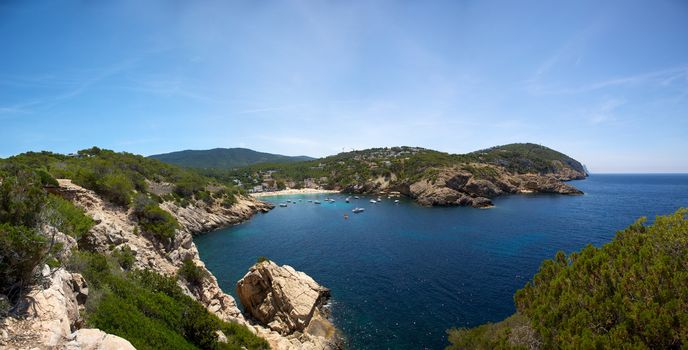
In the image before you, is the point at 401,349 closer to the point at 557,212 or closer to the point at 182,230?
the point at 182,230

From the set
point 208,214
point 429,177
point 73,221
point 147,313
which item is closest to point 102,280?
point 147,313

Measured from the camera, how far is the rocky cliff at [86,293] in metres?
7.92

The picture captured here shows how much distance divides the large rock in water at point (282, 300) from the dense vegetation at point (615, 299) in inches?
527

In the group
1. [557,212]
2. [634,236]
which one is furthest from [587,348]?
[557,212]

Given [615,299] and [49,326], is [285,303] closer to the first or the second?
[49,326]

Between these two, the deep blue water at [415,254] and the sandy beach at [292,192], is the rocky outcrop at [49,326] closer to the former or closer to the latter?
the deep blue water at [415,254]

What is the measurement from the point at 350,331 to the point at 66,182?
Result: 29.3 metres

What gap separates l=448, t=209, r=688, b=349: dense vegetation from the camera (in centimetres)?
1048

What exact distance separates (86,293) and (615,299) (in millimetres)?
20148

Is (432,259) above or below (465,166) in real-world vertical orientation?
below

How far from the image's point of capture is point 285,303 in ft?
85.0

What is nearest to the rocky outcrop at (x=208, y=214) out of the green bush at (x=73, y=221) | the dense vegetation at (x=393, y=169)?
the green bush at (x=73, y=221)

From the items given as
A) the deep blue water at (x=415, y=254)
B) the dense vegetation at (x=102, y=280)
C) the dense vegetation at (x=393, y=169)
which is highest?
the dense vegetation at (x=393, y=169)

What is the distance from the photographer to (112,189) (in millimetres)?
31000
